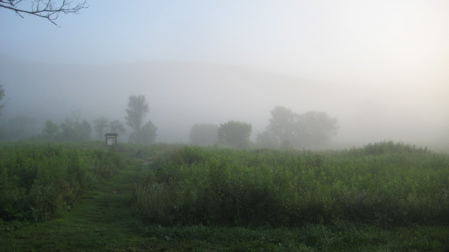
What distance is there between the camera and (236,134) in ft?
214

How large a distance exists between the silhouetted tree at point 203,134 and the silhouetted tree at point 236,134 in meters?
19.0

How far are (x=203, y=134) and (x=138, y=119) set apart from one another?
20.5 metres

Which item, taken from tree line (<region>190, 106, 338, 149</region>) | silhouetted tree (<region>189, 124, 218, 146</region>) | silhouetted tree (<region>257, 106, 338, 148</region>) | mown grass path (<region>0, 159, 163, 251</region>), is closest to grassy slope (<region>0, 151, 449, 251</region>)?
mown grass path (<region>0, 159, 163, 251</region>)

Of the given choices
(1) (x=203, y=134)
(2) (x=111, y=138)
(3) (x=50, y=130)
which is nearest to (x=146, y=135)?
(1) (x=203, y=134)

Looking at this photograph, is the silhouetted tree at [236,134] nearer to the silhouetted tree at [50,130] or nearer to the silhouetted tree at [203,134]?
the silhouetted tree at [203,134]

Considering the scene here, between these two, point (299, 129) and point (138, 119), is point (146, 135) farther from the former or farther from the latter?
point (299, 129)

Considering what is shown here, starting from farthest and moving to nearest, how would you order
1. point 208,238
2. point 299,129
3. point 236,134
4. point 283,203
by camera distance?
point 299,129
point 236,134
point 283,203
point 208,238

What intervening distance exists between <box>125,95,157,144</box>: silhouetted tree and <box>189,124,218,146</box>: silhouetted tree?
14.3 m

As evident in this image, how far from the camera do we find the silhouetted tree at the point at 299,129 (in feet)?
237

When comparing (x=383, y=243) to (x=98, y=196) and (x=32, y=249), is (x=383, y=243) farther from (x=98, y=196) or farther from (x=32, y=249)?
Answer: (x=98, y=196)

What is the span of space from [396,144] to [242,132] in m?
41.8

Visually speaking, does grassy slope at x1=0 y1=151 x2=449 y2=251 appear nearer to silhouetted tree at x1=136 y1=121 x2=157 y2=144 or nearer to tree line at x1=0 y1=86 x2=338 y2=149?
tree line at x1=0 y1=86 x2=338 y2=149

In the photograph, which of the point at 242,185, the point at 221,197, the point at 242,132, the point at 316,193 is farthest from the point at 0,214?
the point at 242,132

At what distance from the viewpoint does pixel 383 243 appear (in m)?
5.95
